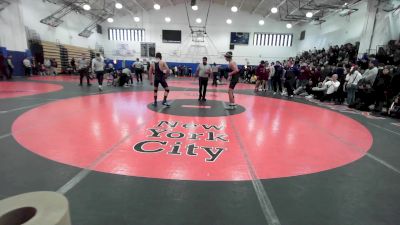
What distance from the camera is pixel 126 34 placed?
28.6 meters

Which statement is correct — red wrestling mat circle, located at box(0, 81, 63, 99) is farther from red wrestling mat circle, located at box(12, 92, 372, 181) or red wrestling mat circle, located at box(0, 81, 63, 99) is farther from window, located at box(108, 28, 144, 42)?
window, located at box(108, 28, 144, 42)

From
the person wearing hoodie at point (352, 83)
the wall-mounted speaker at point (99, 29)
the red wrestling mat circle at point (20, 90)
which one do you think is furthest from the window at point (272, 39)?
the red wrestling mat circle at point (20, 90)

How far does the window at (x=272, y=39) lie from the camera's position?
27938 mm

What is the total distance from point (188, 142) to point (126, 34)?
27.3 m

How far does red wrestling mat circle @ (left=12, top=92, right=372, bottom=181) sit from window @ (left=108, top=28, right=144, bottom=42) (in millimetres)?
23194

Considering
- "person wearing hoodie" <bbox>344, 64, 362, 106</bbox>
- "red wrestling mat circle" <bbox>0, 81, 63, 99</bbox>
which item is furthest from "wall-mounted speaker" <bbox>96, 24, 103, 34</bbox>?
"person wearing hoodie" <bbox>344, 64, 362, 106</bbox>

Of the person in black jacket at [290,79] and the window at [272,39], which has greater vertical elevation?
the window at [272,39]

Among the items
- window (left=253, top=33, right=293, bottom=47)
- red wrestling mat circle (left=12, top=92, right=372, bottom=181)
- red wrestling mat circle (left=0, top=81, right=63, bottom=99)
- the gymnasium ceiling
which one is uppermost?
the gymnasium ceiling

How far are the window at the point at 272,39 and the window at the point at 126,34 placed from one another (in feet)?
43.1

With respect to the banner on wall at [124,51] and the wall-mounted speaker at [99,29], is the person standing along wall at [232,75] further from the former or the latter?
the wall-mounted speaker at [99,29]

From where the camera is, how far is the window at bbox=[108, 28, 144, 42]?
28.4m

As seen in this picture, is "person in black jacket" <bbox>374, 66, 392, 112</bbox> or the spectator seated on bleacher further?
the spectator seated on bleacher

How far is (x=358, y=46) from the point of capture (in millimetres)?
15422

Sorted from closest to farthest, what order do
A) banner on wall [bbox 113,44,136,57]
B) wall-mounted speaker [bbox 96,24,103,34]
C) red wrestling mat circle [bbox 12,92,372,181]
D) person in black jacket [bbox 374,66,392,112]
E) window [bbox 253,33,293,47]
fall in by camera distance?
Answer: red wrestling mat circle [bbox 12,92,372,181] → person in black jacket [bbox 374,66,392,112] → wall-mounted speaker [bbox 96,24,103,34] → window [bbox 253,33,293,47] → banner on wall [bbox 113,44,136,57]
